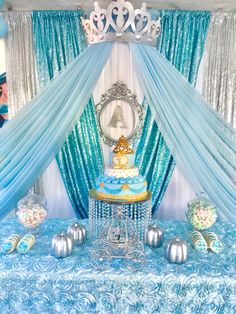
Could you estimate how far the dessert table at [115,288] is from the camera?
1669mm

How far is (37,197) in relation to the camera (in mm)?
2180

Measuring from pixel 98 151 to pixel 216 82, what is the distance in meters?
1.30

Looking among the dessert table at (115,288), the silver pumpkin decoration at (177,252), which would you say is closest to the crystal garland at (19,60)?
the dessert table at (115,288)

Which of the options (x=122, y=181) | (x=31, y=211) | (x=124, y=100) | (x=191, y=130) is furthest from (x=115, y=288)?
(x=124, y=100)

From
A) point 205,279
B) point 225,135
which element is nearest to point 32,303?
point 205,279

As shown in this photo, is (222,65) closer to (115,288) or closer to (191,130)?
(191,130)

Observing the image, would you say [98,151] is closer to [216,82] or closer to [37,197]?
[37,197]

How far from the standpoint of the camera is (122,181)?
196 centimetres

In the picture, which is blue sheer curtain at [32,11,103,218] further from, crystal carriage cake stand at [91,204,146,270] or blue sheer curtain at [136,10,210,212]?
crystal carriage cake stand at [91,204,146,270]

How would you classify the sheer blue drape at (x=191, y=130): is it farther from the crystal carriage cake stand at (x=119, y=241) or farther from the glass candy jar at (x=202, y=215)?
the crystal carriage cake stand at (x=119, y=241)

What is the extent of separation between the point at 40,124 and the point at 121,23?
85 centimetres

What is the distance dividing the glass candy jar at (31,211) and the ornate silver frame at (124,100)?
102 cm

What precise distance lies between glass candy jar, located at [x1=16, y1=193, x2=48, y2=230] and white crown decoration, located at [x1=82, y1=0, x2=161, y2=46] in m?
1.20

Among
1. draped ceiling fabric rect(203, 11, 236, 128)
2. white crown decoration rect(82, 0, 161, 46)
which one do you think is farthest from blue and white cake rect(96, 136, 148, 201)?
draped ceiling fabric rect(203, 11, 236, 128)
